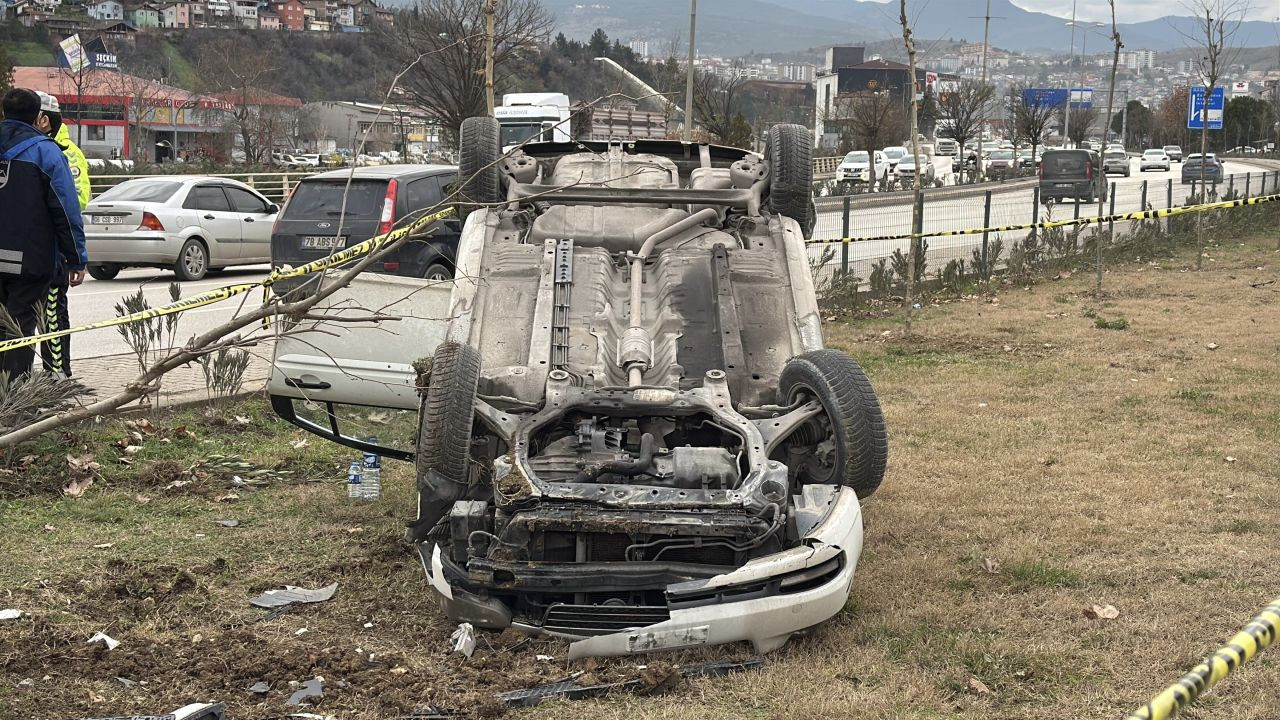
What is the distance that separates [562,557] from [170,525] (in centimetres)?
265

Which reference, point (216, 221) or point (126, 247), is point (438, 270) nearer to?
point (126, 247)

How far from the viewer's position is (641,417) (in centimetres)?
605

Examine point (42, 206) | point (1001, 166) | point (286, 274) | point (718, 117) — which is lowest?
point (286, 274)

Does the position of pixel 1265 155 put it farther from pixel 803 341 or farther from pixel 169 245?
pixel 803 341

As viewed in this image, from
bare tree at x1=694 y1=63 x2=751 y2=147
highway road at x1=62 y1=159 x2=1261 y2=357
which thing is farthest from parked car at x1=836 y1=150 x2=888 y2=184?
highway road at x1=62 y1=159 x2=1261 y2=357

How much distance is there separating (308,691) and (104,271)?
14.8 meters

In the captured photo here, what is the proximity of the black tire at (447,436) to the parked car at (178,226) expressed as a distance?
520 inches

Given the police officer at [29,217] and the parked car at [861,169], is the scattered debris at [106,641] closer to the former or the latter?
the police officer at [29,217]

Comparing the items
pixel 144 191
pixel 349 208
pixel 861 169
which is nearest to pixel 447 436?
pixel 349 208

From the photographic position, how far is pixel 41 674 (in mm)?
4910

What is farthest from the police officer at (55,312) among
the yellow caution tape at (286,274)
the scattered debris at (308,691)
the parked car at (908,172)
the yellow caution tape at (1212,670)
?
the parked car at (908,172)

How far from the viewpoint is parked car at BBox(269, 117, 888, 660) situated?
17.1ft

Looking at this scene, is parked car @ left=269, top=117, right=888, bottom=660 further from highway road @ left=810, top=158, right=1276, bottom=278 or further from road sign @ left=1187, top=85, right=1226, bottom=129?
road sign @ left=1187, top=85, right=1226, bottom=129

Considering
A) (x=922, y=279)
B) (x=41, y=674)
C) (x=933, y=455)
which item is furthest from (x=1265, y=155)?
(x=41, y=674)
